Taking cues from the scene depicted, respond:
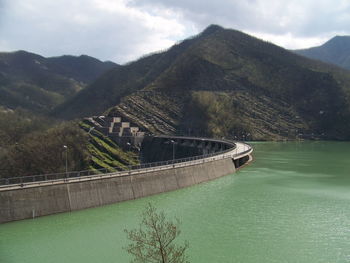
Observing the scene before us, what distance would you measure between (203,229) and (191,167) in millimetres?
29114

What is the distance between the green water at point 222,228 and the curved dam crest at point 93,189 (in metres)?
1.48

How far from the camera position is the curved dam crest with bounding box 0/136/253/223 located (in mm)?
46519

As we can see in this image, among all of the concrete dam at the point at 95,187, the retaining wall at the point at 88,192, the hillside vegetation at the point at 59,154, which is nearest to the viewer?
the retaining wall at the point at 88,192

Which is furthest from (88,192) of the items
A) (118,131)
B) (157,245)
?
(118,131)

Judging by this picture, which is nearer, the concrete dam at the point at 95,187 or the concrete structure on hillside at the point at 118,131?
the concrete dam at the point at 95,187

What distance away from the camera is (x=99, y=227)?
45125mm

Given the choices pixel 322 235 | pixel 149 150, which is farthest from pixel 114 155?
pixel 322 235

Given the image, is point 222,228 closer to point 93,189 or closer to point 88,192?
point 93,189

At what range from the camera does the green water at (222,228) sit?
1449 inches

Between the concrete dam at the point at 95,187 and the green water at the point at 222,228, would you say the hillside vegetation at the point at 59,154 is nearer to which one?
the concrete dam at the point at 95,187

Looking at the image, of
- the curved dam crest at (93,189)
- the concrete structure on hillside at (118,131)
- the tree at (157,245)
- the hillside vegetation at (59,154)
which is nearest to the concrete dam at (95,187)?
the curved dam crest at (93,189)

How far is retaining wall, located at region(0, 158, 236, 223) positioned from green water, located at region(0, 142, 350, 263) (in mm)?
1415

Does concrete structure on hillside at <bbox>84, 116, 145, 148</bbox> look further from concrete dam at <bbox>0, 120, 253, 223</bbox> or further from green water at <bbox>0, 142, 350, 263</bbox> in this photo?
green water at <bbox>0, 142, 350, 263</bbox>

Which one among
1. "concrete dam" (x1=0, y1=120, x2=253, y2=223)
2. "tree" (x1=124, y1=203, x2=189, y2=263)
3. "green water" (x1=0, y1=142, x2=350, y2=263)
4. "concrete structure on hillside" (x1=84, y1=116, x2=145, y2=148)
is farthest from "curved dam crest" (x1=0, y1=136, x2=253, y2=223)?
"concrete structure on hillside" (x1=84, y1=116, x2=145, y2=148)
